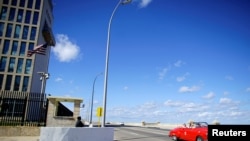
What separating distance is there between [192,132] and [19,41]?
41.2m

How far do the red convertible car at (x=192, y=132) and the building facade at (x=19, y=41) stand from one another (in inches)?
1253

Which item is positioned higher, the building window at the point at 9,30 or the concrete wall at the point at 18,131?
the building window at the point at 9,30

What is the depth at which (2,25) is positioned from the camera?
155 ft

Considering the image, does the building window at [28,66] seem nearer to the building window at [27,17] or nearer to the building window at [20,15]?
the building window at [27,17]

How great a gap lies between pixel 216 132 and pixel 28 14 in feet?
168

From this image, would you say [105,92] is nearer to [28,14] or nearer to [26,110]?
[26,110]

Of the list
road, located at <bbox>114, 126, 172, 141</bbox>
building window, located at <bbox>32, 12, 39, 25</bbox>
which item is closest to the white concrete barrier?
road, located at <bbox>114, 126, 172, 141</bbox>

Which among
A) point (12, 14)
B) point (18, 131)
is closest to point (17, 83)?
point (12, 14)

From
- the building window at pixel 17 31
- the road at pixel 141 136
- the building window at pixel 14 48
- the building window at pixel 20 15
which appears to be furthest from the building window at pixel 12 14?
the road at pixel 141 136

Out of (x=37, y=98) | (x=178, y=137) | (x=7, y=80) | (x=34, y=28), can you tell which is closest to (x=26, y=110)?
(x=37, y=98)

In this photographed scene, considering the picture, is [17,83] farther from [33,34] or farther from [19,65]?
[33,34]

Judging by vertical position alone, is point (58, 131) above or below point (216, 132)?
below

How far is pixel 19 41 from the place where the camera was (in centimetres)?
4756

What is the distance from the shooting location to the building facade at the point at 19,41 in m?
45.8
